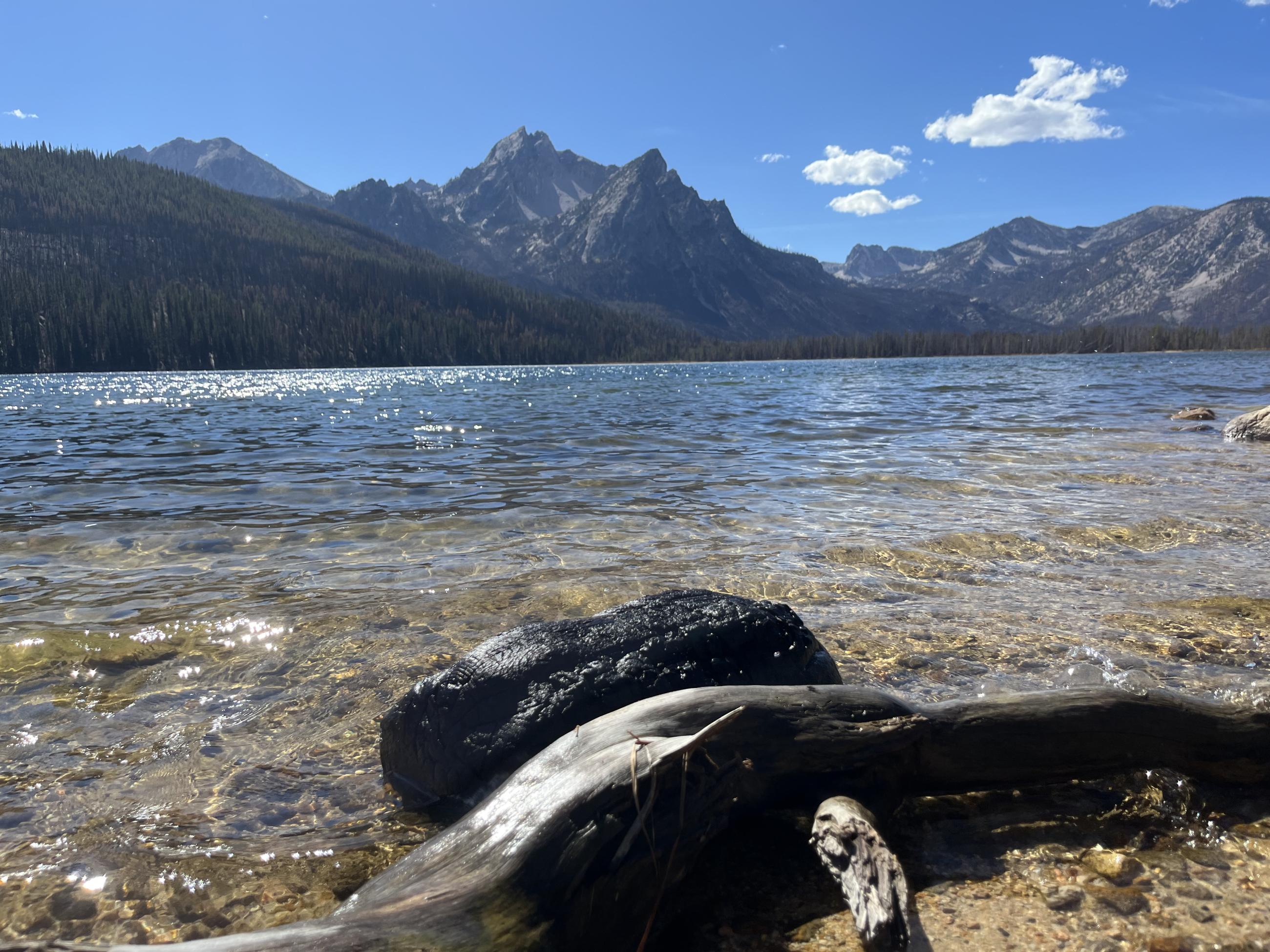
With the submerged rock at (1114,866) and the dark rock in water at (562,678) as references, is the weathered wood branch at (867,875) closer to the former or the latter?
the submerged rock at (1114,866)

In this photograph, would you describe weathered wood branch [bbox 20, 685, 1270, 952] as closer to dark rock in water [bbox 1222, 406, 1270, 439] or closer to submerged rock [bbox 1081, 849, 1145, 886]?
submerged rock [bbox 1081, 849, 1145, 886]

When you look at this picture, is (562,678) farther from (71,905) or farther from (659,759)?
(71,905)

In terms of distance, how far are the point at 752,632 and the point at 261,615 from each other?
499cm

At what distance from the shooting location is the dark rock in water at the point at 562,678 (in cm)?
414

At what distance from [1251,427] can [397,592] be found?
2188cm

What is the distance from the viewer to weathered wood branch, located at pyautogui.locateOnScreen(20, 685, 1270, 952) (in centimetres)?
254

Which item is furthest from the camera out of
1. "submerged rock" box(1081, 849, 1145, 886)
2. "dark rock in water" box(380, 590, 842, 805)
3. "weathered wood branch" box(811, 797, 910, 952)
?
"dark rock in water" box(380, 590, 842, 805)

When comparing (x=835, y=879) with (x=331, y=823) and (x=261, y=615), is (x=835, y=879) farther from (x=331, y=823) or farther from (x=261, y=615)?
(x=261, y=615)

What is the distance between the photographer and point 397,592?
7.91 meters

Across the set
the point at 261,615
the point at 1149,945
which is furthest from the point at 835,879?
the point at 261,615

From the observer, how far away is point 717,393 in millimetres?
55750

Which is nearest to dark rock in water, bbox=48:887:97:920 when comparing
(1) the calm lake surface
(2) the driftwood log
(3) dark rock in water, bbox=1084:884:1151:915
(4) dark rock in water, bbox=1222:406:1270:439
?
(1) the calm lake surface

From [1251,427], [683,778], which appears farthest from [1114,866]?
[1251,427]

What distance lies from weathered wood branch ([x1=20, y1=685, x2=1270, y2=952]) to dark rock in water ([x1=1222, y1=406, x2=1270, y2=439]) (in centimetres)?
1971
